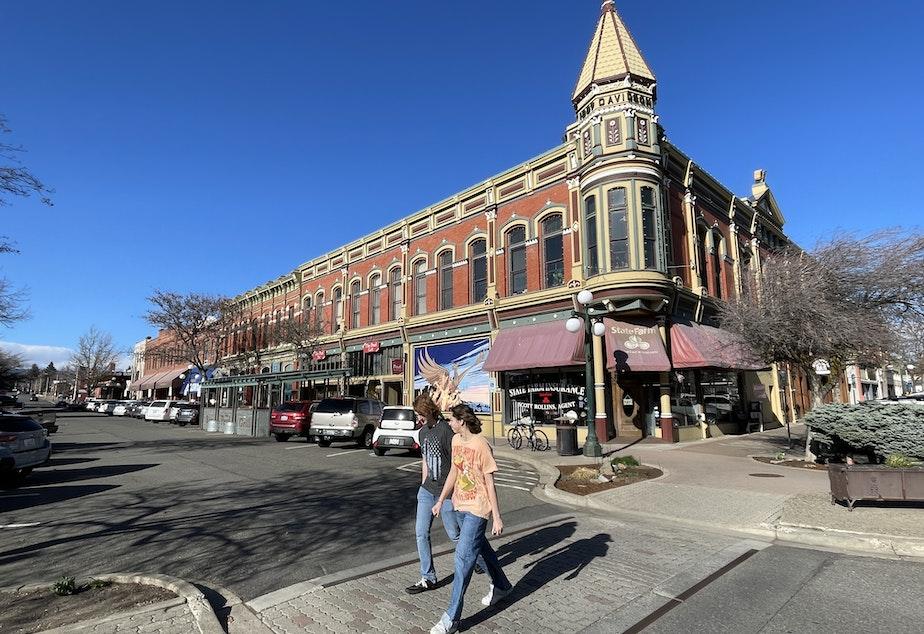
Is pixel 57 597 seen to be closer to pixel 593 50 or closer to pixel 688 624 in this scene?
pixel 688 624

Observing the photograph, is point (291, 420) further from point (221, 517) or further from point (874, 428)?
point (874, 428)

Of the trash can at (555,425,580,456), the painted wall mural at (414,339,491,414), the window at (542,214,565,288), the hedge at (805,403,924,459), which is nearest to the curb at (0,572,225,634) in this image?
the hedge at (805,403,924,459)

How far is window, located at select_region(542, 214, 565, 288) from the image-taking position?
21391 mm

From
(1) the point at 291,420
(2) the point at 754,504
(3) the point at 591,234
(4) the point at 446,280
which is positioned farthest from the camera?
(4) the point at 446,280

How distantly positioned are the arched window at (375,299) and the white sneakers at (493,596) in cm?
2690

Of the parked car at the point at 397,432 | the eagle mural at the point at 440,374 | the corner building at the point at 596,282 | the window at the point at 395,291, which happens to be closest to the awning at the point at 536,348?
the corner building at the point at 596,282

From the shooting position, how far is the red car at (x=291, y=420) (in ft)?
68.3

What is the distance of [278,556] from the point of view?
19.2 ft

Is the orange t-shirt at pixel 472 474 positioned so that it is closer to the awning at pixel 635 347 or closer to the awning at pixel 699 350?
the awning at pixel 635 347

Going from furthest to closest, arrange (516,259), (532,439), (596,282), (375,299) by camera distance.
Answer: (375,299), (516,259), (596,282), (532,439)

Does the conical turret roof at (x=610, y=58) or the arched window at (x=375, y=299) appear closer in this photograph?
the conical turret roof at (x=610, y=58)

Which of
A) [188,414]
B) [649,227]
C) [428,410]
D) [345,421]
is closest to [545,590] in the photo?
[428,410]

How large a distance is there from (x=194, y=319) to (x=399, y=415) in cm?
3220

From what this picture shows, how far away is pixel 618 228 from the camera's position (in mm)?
19203
